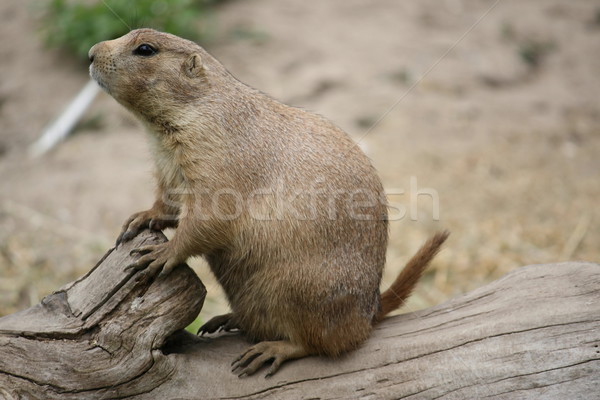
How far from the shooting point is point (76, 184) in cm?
738

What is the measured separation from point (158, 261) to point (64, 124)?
17.9 feet

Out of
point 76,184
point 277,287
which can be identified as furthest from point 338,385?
point 76,184

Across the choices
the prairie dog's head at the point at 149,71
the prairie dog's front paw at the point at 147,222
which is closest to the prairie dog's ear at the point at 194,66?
the prairie dog's head at the point at 149,71

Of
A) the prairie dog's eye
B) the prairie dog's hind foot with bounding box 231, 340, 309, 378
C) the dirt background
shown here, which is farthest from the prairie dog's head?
the dirt background

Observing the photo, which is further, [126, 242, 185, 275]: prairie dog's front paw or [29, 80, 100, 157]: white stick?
[29, 80, 100, 157]: white stick

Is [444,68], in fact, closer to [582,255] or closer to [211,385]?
[582,255]

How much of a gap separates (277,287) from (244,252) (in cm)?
28

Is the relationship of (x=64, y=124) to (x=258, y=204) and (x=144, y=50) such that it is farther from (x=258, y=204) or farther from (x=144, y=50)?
(x=258, y=204)

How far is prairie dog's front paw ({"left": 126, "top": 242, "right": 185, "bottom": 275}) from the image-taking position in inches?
138

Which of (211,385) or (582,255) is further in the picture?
(582,255)

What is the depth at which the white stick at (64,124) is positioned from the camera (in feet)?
26.7

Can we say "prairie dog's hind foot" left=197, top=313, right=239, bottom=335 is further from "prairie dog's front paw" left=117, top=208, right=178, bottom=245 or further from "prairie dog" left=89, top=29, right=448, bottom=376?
Result: "prairie dog's front paw" left=117, top=208, right=178, bottom=245

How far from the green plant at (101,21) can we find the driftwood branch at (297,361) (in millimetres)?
5619

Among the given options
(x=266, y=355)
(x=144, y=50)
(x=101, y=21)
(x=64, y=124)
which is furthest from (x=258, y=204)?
(x=101, y=21)
